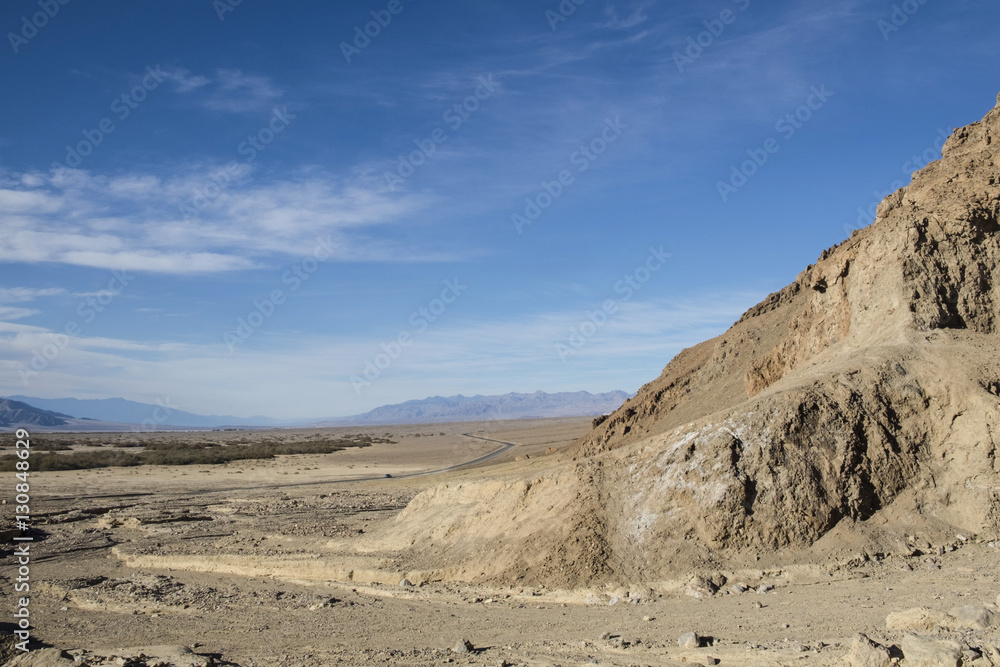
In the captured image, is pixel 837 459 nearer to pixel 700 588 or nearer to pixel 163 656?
pixel 700 588

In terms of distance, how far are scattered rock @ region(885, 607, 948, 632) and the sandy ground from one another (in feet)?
0.83

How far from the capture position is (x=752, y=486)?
37.2 feet

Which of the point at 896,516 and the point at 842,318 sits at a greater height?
the point at 842,318

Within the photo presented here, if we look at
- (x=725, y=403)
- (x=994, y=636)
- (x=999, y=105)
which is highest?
(x=999, y=105)

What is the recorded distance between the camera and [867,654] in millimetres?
6113

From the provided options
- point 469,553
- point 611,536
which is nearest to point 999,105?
point 611,536

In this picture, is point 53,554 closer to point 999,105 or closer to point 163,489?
point 163,489

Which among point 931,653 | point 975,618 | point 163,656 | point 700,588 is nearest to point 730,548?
point 700,588

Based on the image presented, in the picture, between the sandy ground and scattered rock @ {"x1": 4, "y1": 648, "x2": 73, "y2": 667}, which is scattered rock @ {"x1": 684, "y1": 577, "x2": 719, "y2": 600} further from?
scattered rock @ {"x1": 4, "y1": 648, "x2": 73, "y2": 667}

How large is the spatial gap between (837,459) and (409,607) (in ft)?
25.5

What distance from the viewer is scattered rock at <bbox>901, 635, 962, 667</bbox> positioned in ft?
18.8

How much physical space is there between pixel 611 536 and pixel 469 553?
3.24m

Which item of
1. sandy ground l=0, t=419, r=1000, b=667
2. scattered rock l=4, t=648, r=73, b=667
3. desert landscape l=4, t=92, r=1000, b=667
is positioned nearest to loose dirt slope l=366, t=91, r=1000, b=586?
desert landscape l=4, t=92, r=1000, b=667

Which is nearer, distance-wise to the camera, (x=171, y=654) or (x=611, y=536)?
(x=171, y=654)
